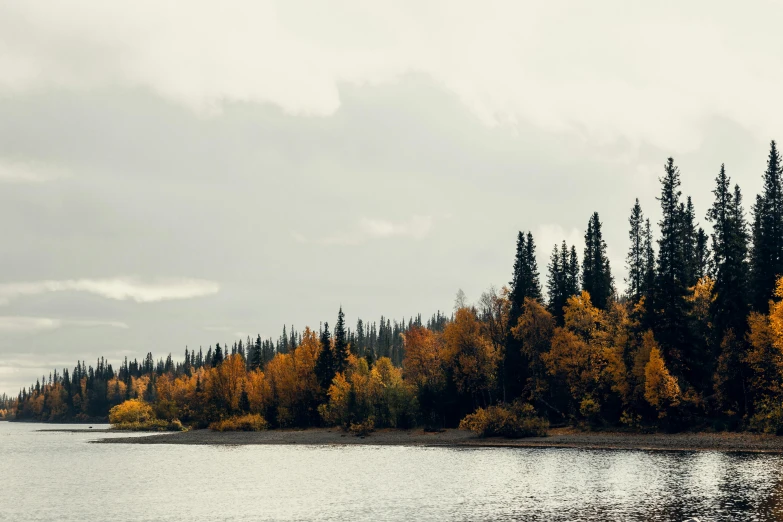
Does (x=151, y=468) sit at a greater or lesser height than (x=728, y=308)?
lesser

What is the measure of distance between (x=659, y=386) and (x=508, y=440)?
2067 centimetres

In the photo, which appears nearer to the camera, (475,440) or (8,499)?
(8,499)

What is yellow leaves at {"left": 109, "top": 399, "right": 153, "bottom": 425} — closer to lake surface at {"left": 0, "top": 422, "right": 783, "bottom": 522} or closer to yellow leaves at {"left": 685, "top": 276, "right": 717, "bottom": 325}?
lake surface at {"left": 0, "top": 422, "right": 783, "bottom": 522}

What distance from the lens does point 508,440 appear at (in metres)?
89.9

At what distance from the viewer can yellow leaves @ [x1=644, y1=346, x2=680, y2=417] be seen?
7956 centimetres

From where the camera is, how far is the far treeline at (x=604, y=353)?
79750 millimetres

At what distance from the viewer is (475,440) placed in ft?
302

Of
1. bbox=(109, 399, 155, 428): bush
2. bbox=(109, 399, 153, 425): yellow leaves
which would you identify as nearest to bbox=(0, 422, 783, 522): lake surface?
bbox=(109, 399, 155, 428): bush

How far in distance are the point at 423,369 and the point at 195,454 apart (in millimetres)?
39666

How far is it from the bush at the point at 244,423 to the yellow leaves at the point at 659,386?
3008 inches

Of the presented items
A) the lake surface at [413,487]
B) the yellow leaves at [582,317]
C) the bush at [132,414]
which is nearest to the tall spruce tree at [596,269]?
the yellow leaves at [582,317]

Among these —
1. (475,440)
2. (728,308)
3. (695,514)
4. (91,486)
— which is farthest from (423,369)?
(695,514)

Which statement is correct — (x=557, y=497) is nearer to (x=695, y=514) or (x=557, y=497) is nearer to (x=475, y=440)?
(x=695, y=514)

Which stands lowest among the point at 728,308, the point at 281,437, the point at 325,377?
the point at 281,437
